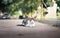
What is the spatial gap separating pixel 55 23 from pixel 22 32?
0.44 meters

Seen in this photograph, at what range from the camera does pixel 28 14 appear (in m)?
2.91

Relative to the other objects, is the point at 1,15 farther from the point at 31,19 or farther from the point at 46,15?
the point at 46,15

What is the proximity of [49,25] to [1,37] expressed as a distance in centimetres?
63

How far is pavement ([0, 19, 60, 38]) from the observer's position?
2.84m

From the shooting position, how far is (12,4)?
292 centimetres

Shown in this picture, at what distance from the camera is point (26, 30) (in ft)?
9.44

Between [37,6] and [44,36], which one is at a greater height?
[37,6]

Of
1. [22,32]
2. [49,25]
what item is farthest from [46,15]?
[22,32]

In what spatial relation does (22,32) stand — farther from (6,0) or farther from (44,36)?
(6,0)

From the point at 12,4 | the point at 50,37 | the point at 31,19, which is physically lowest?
the point at 50,37

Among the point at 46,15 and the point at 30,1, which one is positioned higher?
the point at 30,1

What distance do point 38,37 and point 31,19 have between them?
0.83ft

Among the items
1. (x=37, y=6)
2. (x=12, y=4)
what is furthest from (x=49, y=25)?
(x=12, y=4)

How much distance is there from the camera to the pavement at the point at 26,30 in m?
2.84
